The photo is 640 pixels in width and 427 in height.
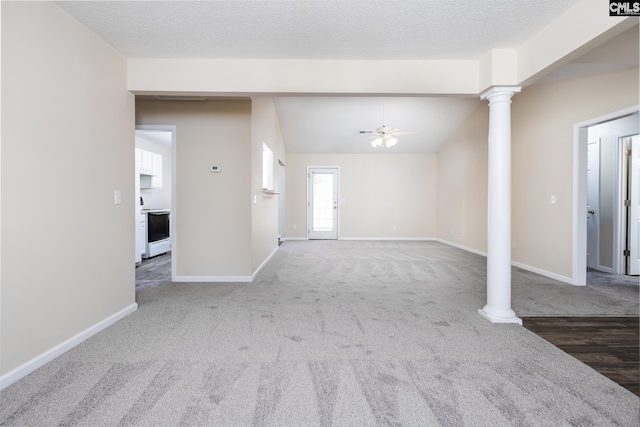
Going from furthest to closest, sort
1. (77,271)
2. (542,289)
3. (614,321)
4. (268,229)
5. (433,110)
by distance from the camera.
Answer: (433,110) < (268,229) < (542,289) < (614,321) < (77,271)

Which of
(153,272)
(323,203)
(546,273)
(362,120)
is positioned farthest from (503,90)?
(323,203)

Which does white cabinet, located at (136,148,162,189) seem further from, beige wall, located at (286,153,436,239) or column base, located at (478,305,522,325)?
column base, located at (478,305,522,325)

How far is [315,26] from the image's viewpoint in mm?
2252

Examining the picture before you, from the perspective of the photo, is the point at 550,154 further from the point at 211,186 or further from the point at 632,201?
the point at 211,186

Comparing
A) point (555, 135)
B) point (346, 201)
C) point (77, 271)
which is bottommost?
point (77, 271)

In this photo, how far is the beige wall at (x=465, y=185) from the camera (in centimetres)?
601

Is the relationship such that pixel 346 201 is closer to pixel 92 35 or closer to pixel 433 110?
pixel 433 110

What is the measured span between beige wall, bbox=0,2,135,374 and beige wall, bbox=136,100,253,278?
3.75 ft

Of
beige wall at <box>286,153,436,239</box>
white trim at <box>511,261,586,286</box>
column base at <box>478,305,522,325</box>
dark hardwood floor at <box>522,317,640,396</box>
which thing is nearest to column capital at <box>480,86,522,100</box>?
column base at <box>478,305,522,325</box>

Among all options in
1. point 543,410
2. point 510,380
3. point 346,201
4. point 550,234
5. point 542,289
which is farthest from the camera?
point 346,201

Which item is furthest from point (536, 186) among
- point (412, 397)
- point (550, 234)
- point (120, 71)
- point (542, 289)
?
point (120, 71)

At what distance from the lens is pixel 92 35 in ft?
7.88

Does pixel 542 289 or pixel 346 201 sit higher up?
pixel 346 201

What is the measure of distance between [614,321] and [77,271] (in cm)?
452
